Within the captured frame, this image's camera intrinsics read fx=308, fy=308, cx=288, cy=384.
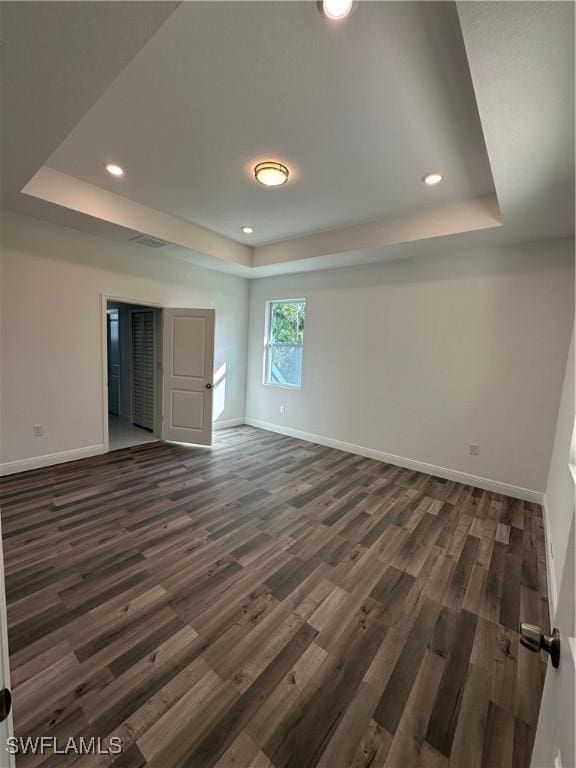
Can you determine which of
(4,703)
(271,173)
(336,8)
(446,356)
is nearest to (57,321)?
(271,173)

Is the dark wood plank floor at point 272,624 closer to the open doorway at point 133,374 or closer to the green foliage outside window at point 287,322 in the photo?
the open doorway at point 133,374

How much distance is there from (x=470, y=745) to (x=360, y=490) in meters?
2.19

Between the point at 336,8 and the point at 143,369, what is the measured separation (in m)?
5.10

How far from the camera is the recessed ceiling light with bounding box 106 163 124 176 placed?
107 inches

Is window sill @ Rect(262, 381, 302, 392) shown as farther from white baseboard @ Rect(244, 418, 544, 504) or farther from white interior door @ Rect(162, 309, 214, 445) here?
white interior door @ Rect(162, 309, 214, 445)

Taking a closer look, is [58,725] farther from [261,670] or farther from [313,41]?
[313,41]

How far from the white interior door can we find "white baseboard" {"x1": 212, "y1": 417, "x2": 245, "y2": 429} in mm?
841

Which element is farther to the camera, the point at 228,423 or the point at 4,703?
the point at 228,423

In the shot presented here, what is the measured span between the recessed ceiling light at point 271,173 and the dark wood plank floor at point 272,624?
297cm

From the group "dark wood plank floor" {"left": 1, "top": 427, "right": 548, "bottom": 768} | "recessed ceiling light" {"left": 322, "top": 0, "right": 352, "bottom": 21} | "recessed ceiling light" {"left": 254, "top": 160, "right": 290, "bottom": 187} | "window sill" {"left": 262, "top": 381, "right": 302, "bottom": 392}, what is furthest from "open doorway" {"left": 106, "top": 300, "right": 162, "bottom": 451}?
"recessed ceiling light" {"left": 322, "top": 0, "right": 352, "bottom": 21}

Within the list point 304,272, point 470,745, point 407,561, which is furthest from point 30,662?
point 304,272

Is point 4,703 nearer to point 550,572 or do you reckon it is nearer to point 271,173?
point 550,572

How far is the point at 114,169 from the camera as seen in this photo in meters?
2.79

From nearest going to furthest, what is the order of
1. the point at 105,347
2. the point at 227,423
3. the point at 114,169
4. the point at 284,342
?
the point at 114,169
the point at 105,347
the point at 284,342
the point at 227,423
